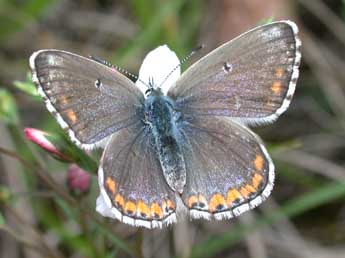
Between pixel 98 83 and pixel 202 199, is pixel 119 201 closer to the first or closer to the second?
pixel 202 199

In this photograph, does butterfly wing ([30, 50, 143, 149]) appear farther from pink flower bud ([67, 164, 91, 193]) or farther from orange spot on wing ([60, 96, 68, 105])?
pink flower bud ([67, 164, 91, 193])

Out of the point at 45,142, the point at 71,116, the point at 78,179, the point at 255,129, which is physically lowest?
the point at 255,129

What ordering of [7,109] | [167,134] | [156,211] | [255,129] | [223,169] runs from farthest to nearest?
[255,129] < [7,109] < [167,134] < [223,169] < [156,211]

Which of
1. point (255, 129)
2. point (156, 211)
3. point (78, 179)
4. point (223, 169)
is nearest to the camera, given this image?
point (156, 211)

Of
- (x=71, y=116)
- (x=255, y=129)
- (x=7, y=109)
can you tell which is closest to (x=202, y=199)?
(x=71, y=116)

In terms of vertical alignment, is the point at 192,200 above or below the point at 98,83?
below

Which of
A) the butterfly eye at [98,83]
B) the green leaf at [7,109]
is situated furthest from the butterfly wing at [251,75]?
the green leaf at [7,109]
